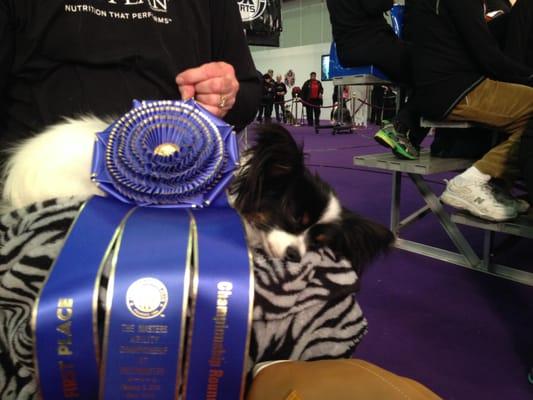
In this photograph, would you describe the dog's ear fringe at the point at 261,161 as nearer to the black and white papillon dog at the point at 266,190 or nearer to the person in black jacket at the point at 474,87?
the black and white papillon dog at the point at 266,190

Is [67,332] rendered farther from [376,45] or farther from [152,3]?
[376,45]

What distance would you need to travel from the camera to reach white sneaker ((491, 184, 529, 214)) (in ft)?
6.36

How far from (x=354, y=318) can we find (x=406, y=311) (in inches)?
47.5

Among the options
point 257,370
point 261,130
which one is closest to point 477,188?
point 261,130

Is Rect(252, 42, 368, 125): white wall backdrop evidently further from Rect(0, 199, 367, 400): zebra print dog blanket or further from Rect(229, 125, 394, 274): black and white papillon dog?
Rect(0, 199, 367, 400): zebra print dog blanket

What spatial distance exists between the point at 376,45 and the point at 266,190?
1890mm

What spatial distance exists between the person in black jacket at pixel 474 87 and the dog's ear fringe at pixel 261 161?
114cm

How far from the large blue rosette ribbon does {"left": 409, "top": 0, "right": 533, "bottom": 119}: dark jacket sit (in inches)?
66.3

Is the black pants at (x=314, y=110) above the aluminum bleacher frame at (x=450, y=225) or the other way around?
above

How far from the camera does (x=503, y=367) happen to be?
150 centimetres

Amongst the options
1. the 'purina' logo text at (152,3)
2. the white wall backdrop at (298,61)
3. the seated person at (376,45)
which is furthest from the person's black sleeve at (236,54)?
the white wall backdrop at (298,61)

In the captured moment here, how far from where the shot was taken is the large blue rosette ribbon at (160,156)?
0.84 metres

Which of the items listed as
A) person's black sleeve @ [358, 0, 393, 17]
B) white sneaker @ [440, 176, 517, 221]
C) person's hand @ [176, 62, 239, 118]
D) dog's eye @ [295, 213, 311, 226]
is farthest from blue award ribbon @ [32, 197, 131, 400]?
person's black sleeve @ [358, 0, 393, 17]

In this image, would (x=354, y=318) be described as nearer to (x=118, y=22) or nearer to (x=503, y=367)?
(x=118, y=22)
